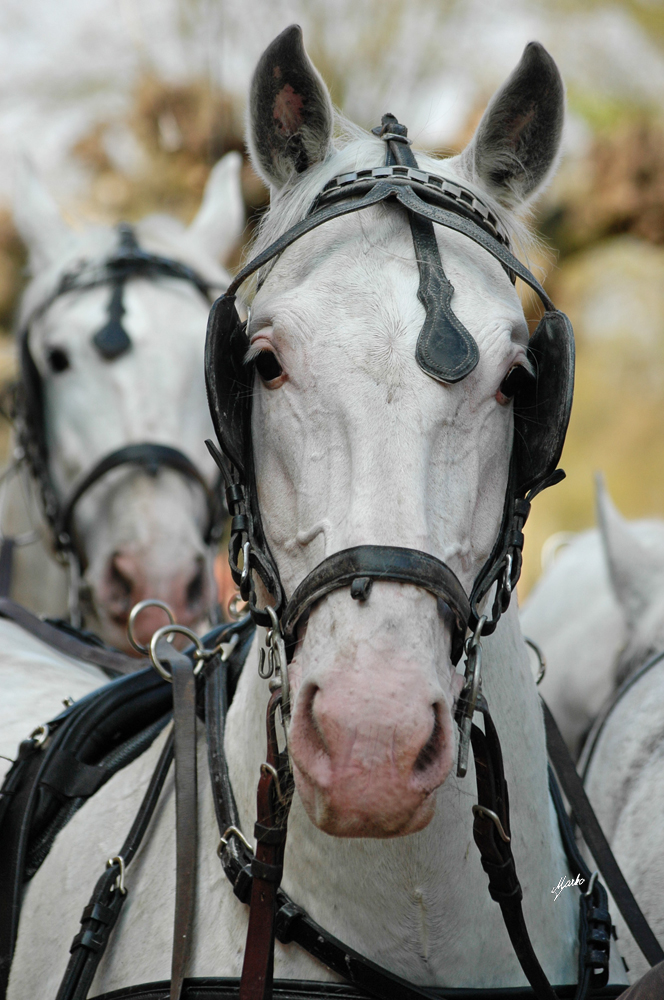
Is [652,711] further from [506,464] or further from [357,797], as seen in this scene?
[357,797]

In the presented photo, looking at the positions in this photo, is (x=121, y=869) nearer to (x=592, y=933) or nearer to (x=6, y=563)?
(x=592, y=933)

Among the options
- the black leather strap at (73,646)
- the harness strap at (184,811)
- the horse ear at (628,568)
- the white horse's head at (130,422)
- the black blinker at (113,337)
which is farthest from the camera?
the horse ear at (628,568)

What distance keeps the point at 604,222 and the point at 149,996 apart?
9.00 metres

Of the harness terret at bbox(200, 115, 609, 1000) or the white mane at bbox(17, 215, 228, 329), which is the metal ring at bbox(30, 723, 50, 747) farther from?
the white mane at bbox(17, 215, 228, 329)

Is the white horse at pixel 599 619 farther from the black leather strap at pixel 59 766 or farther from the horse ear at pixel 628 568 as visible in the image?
the black leather strap at pixel 59 766

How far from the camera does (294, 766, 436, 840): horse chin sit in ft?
3.93

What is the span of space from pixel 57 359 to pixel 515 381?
7.50ft

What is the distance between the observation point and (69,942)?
171 centimetres

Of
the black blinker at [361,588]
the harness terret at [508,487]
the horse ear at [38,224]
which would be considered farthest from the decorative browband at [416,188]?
the horse ear at [38,224]

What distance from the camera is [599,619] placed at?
4129 millimetres

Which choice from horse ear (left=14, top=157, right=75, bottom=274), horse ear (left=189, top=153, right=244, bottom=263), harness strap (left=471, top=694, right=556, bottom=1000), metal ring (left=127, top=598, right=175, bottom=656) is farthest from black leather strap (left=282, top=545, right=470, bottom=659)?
horse ear (left=189, top=153, right=244, bottom=263)

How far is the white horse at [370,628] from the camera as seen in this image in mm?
1221

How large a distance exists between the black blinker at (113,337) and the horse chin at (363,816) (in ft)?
7.72

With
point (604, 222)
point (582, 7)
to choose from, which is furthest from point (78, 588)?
point (582, 7)
